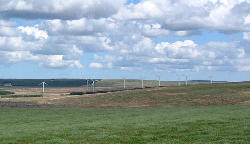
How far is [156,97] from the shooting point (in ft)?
310

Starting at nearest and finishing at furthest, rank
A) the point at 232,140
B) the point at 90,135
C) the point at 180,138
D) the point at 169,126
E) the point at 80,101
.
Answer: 1. the point at 232,140
2. the point at 180,138
3. the point at 90,135
4. the point at 169,126
5. the point at 80,101

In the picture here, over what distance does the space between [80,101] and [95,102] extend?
450cm

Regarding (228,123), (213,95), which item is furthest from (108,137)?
(213,95)

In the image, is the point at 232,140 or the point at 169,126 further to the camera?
the point at 169,126

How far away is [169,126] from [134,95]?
70681 mm

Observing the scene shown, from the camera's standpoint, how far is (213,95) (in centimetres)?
8956

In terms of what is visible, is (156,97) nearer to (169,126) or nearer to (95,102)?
(95,102)

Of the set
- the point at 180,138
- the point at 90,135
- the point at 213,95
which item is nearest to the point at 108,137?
the point at 90,135

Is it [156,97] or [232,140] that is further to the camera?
[156,97]

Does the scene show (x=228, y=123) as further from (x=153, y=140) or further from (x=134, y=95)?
(x=134, y=95)

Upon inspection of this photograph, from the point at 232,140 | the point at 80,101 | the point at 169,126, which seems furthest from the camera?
the point at 80,101

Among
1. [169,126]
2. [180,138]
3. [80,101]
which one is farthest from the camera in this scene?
[80,101]

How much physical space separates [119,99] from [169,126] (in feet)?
216

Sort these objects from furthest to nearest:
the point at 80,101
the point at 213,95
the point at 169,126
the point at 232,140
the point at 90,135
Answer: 1. the point at 80,101
2. the point at 213,95
3. the point at 169,126
4. the point at 90,135
5. the point at 232,140
